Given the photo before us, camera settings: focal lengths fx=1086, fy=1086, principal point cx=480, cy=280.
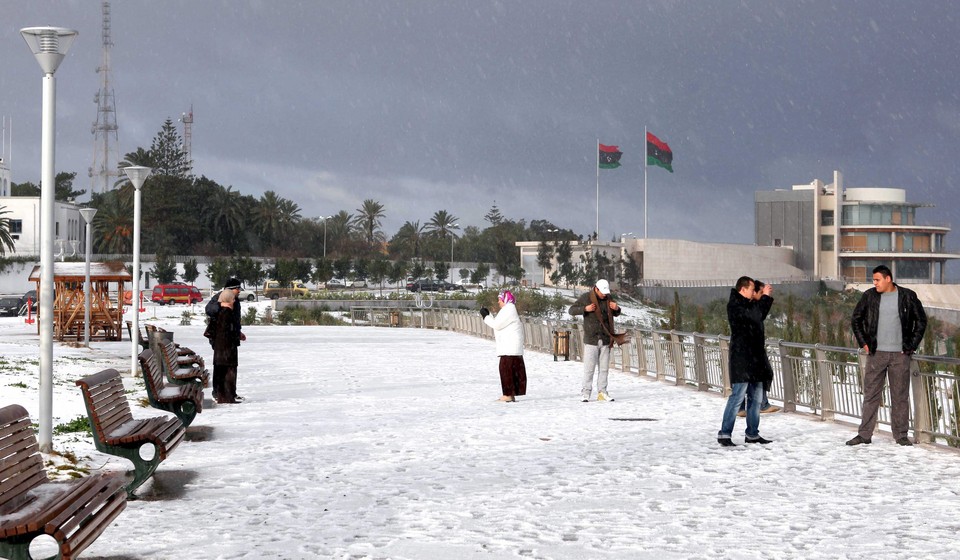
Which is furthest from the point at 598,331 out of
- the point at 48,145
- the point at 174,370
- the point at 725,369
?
the point at 48,145

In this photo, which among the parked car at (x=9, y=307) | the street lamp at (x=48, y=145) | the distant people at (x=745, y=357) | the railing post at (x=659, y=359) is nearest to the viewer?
the street lamp at (x=48, y=145)

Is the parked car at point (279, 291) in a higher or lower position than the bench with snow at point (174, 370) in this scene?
higher

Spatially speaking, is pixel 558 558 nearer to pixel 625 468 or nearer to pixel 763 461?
pixel 625 468

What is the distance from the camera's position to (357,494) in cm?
850

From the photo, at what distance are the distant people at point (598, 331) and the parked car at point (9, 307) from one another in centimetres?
5034

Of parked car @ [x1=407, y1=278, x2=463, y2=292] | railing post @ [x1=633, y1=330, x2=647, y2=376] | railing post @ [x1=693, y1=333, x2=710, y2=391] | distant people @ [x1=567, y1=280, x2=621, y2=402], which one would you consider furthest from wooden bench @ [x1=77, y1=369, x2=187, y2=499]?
parked car @ [x1=407, y1=278, x2=463, y2=292]

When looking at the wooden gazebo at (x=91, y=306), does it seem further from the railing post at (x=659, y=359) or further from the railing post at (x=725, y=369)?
the railing post at (x=725, y=369)

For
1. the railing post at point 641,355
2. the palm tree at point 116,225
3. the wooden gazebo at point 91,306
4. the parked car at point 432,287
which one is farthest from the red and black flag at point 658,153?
the railing post at point 641,355

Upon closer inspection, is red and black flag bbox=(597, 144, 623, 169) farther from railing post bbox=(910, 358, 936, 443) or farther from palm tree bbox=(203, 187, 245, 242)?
railing post bbox=(910, 358, 936, 443)

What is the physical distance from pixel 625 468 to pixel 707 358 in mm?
8251

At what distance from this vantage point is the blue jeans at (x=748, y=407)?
1127cm

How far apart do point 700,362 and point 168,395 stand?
940 cm

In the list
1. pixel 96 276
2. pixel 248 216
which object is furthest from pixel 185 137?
pixel 96 276

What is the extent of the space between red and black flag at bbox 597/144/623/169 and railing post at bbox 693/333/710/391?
258 feet
